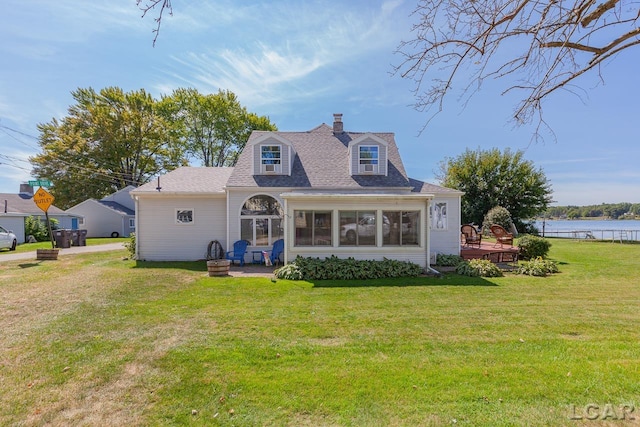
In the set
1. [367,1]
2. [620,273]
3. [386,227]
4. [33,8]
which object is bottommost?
[620,273]

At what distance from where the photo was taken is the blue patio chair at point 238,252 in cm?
1209

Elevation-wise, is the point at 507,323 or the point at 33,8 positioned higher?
the point at 33,8

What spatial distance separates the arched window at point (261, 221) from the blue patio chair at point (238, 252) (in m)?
0.39

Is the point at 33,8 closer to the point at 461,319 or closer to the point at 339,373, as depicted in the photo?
the point at 339,373

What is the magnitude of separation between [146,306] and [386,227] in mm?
7939

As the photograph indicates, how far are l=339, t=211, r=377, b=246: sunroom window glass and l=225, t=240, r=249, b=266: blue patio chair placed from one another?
4.40 m

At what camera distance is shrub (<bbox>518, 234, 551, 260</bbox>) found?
13172 mm

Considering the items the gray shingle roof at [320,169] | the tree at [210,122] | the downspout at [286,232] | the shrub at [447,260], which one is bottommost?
the shrub at [447,260]

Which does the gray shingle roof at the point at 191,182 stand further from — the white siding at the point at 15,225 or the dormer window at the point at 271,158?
the white siding at the point at 15,225

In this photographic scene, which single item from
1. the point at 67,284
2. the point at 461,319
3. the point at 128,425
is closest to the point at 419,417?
the point at 128,425

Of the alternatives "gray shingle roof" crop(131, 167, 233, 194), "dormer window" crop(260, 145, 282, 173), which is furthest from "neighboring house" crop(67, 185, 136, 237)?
"dormer window" crop(260, 145, 282, 173)

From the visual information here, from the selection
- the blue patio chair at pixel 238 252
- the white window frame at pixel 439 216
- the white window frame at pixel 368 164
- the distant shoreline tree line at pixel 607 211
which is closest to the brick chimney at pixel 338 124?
the white window frame at pixel 368 164

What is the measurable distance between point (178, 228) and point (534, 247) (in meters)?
16.5

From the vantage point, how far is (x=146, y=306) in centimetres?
663
